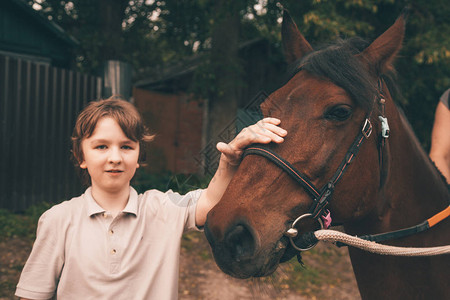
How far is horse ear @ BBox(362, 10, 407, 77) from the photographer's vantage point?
180 centimetres

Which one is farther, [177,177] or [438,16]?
[438,16]

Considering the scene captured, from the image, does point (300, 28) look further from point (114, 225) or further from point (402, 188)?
point (114, 225)

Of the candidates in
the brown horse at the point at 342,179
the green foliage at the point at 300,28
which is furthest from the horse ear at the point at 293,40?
the green foliage at the point at 300,28

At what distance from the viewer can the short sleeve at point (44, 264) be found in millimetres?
1517

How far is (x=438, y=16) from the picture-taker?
8500mm

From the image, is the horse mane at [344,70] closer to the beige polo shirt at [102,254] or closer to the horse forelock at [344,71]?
the horse forelock at [344,71]

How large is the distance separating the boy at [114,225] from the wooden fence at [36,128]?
15.3 feet

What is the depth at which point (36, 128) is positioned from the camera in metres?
6.34

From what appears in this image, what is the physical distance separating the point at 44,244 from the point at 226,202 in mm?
731

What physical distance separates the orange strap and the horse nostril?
961 mm

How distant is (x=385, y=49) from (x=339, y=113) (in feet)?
1.42

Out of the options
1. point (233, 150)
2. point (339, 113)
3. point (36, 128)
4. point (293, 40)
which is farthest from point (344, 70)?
point (36, 128)

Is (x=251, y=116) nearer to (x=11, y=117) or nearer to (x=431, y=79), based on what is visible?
(x=11, y=117)

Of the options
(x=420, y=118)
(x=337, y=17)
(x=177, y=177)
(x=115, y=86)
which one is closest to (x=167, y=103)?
(x=115, y=86)
